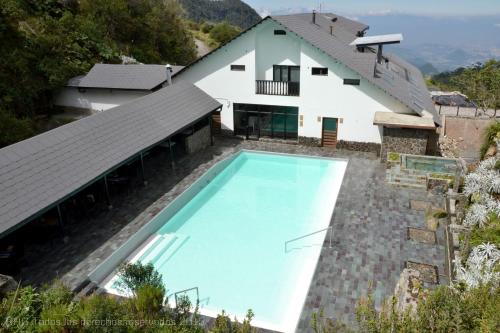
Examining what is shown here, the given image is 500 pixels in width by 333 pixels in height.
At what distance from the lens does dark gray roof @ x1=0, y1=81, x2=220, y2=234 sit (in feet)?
41.0

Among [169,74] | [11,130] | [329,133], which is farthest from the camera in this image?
[169,74]

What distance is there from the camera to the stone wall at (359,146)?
77.2 feet

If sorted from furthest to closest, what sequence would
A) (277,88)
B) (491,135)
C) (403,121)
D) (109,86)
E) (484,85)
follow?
1. (484,85)
2. (109,86)
3. (277,88)
4. (403,121)
5. (491,135)

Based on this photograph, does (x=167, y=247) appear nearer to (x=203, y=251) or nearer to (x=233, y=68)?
(x=203, y=251)

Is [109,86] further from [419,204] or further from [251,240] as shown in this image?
[419,204]

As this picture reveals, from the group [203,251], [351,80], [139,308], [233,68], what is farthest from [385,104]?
[139,308]

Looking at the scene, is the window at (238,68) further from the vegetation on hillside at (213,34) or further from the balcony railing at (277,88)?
the vegetation on hillside at (213,34)

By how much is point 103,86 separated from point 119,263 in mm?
16627

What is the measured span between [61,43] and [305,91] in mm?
19531

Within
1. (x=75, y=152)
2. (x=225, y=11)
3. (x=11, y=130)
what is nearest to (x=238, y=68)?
(x=75, y=152)

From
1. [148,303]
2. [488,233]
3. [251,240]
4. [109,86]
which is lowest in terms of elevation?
[251,240]

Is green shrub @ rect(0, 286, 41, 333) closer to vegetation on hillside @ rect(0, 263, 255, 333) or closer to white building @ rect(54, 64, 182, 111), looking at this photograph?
vegetation on hillside @ rect(0, 263, 255, 333)

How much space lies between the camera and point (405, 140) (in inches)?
823

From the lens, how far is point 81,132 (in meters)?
16.5
